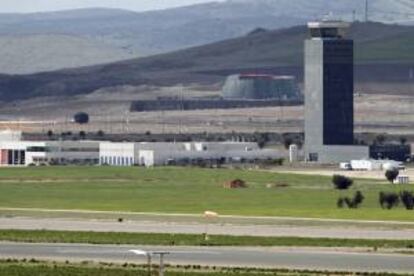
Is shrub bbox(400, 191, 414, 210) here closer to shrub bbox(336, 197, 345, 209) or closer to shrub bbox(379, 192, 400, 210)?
shrub bbox(379, 192, 400, 210)

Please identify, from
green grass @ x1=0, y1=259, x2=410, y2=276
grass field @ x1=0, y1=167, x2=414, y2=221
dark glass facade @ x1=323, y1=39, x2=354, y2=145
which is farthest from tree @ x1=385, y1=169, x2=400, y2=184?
green grass @ x1=0, y1=259, x2=410, y2=276

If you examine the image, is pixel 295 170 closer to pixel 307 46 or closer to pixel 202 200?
pixel 307 46

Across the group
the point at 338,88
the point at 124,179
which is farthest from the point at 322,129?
the point at 124,179

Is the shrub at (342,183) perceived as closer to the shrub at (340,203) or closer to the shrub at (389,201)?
the shrub at (389,201)

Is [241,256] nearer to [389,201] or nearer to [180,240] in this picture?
[180,240]

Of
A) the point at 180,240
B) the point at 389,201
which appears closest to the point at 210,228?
the point at 180,240

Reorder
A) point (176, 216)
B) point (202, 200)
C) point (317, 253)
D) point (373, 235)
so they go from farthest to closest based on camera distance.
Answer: point (202, 200)
point (176, 216)
point (373, 235)
point (317, 253)

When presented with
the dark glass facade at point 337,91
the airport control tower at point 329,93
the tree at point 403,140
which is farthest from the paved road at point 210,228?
the tree at point 403,140
